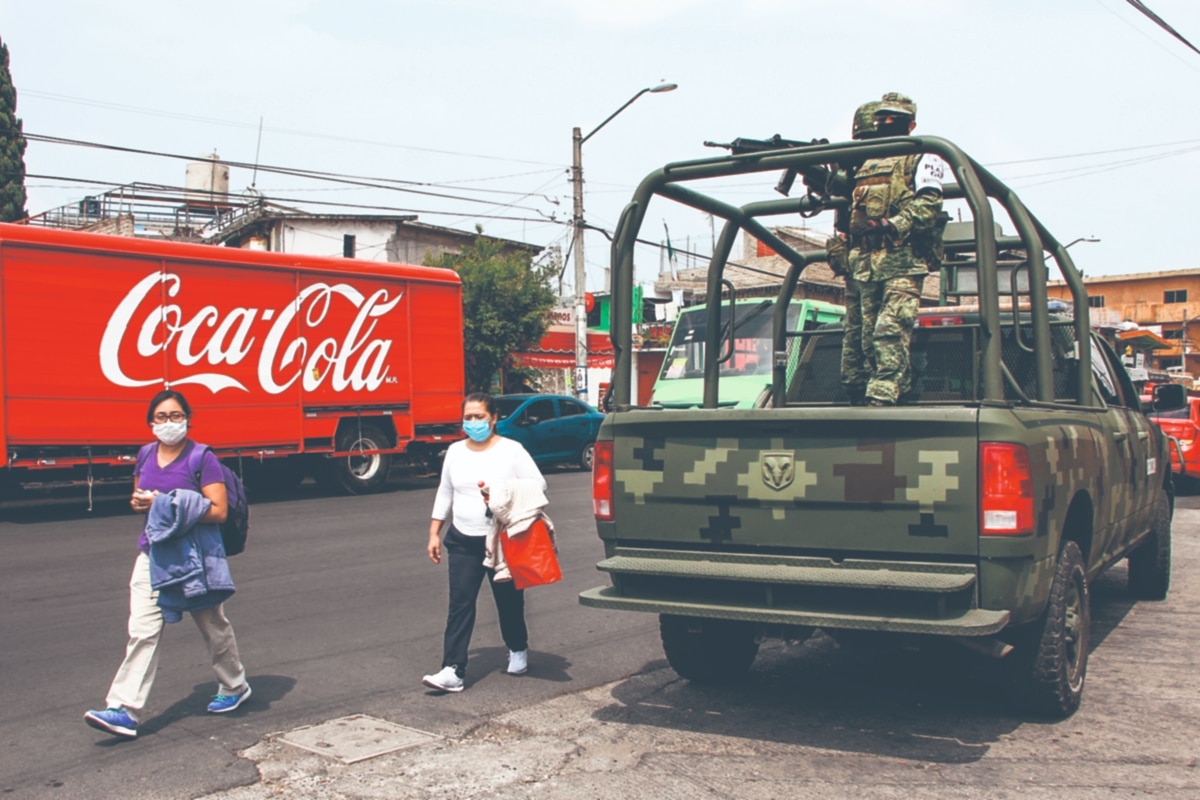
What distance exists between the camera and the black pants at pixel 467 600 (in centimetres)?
592

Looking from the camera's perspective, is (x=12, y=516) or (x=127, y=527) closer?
(x=127, y=527)

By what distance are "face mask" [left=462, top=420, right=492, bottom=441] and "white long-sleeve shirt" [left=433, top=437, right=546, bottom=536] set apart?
0.07 meters

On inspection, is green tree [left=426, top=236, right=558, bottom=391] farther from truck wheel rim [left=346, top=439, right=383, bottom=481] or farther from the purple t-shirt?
the purple t-shirt

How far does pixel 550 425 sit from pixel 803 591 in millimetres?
15756

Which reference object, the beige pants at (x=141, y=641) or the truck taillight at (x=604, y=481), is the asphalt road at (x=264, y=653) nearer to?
the beige pants at (x=141, y=641)

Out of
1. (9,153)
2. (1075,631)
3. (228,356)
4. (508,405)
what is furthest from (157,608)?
(9,153)

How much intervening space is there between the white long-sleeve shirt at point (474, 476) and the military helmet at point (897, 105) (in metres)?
2.56

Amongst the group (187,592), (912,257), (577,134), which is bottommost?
(187,592)

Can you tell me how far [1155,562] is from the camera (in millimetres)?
8180

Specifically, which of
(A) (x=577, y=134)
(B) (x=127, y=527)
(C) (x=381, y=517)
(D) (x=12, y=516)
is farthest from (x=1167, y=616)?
(A) (x=577, y=134)

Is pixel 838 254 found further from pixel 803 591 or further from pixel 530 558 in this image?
pixel 530 558

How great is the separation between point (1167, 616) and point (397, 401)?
11.8m

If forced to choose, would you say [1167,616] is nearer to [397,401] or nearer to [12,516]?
[397,401]

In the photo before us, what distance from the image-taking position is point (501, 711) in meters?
5.58
